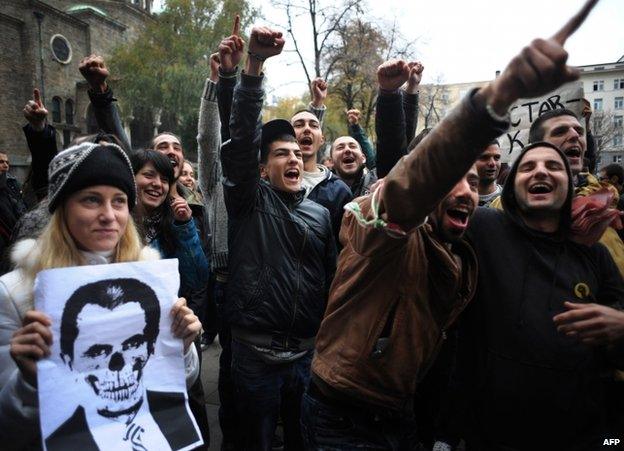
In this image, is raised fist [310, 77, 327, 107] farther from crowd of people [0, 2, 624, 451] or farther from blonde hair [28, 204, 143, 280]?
blonde hair [28, 204, 143, 280]

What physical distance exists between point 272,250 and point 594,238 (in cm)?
166

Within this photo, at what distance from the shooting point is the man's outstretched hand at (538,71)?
0.85 metres

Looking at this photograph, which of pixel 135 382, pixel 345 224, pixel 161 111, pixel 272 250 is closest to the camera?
pixel 135 382

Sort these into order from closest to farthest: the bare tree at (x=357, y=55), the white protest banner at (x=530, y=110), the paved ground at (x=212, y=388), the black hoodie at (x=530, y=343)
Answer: the black hoodie at (x=530, y=343)
the paved ground at (x=212, y=388)
the white protest banner at (x=530, y=110)
the bare tree at (x=357, y=55)

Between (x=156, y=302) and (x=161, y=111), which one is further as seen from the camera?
(x=161, y=111)

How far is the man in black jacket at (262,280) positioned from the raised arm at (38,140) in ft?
4.66

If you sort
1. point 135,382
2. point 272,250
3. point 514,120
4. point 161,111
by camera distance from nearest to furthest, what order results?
point 135,382 < point 272,250 < point 514,120 < point 161,111

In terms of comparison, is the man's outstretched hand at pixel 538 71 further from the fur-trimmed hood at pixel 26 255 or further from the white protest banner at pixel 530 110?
the white protest banner at pixel 530 110

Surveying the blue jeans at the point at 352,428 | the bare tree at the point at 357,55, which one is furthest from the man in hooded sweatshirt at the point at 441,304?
the bare tree at the point at 357,55

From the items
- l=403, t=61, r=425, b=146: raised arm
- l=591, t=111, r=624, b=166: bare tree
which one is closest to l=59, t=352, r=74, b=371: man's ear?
l=403, t=61, r=425, b=146: raised arm

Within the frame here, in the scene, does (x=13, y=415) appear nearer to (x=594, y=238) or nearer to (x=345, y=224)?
Answer: (x=345, y=224)

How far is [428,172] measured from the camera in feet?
3.50

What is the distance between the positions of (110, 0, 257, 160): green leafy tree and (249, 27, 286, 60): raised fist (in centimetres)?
2571

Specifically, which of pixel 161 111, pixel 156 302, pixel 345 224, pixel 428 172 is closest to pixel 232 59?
pixel 345 224
